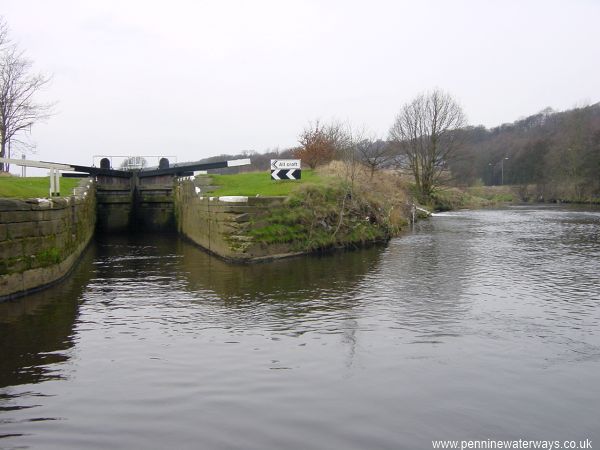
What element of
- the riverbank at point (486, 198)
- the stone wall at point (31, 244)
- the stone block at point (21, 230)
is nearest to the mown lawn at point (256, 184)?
the stone wall at point (31, 244)

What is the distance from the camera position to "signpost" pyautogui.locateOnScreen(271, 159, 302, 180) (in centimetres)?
1917

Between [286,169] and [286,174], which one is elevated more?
[286,169]

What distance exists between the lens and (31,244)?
10.0 metres

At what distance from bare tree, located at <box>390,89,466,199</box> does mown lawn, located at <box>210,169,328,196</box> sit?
22.7 meters

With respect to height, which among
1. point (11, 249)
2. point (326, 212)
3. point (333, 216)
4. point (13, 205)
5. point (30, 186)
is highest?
point (30, 186)

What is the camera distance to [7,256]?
9.24m

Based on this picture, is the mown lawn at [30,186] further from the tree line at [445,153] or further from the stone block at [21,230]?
the tree line at [445,153]

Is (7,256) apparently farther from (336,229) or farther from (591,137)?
(591,137)

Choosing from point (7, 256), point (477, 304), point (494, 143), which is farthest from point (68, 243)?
point (494, 143)

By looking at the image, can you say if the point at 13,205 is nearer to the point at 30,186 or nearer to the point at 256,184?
the point at 30,186

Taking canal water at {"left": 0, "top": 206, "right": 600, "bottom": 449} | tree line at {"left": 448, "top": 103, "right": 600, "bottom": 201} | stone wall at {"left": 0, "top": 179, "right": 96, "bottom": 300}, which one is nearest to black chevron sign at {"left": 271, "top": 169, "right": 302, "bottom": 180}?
canal water at {"left": 0, "top": 206, "right": 600, "bottom": 449}

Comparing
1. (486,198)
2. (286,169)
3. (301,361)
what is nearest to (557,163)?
(486,198)

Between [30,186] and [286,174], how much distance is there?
27.6 ft

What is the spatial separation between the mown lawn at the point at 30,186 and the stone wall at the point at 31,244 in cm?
134
